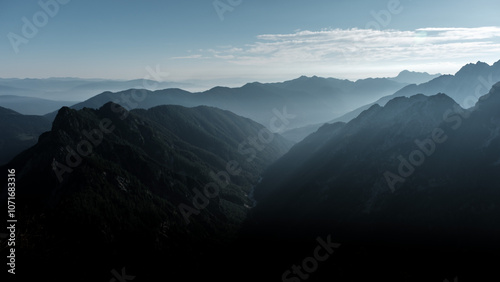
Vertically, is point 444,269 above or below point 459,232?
below

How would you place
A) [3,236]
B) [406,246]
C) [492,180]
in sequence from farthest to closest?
[492,180] < [406,246] < [3,236]

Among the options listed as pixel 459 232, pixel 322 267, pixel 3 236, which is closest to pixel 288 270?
pixel 322 267

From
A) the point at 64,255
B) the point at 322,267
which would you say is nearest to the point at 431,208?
the point at 322,267

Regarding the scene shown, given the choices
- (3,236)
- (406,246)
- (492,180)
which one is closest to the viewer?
(3,236)

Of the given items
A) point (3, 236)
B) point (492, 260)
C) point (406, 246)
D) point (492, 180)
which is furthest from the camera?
point (492, 180)

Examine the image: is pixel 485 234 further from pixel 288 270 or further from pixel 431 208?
pixel 288 270

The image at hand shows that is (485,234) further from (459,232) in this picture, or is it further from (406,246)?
(406,246)

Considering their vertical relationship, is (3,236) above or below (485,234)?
below

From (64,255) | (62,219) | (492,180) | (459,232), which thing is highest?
(492,180)

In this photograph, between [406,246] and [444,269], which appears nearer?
[444,269]
